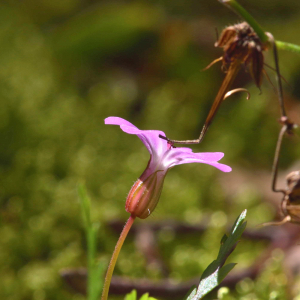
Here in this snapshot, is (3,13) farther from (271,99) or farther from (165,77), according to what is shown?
(271,99)

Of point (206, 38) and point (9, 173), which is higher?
point (206, 38)

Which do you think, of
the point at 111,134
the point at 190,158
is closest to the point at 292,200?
the point at 190,158

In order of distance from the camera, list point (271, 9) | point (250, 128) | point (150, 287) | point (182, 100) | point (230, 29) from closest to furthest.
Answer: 1. point (230, 29)
2. point (150, 287)
3. point (250, 128)
4. point (182, 100)
5. point (271, 9)

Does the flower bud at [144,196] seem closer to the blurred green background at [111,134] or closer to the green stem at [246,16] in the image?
the blurred green background at [111,134]

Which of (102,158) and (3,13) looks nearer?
(102,158)

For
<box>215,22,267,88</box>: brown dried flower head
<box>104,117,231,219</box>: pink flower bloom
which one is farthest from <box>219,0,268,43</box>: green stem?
<box>104,117,231,219</box>: pink flower bloom

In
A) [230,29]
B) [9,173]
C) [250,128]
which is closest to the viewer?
[230,29]

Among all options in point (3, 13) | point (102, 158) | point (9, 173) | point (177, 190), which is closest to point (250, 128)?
point (177, 190)
